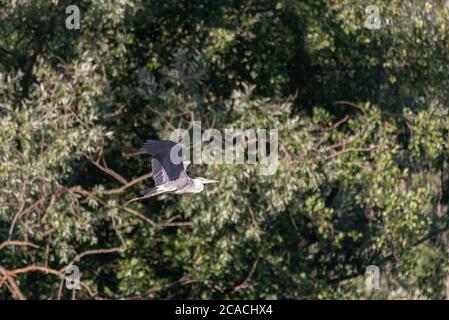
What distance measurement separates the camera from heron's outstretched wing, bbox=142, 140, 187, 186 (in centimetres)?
1445

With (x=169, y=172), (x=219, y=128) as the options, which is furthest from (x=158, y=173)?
(x=219, y=128)

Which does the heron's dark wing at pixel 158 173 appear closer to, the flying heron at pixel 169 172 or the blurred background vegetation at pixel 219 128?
the flying heron at pixel 169 172

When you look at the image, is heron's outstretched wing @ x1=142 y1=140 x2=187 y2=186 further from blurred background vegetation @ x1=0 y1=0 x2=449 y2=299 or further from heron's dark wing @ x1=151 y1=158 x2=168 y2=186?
blurred background vegetation @ x1=0 y1=0 x2=449 y2=299

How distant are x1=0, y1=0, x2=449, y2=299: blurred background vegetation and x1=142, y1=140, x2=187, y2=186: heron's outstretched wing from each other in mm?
3516

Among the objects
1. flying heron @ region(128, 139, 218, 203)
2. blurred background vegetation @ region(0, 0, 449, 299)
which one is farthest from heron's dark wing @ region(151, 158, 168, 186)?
blurred background vegetation @ region(0, 0, 449, 299)

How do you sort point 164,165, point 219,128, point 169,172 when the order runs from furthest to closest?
point 219,128, point 169,172, point 164,165

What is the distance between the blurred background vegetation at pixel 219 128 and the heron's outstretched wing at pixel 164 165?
3.52m

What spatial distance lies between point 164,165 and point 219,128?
4241 mm

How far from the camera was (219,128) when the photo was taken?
62.0ft

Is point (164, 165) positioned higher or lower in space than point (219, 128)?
lower

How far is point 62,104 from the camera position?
18797 millimetres

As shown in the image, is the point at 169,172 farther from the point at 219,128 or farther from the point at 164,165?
the point at 219,128

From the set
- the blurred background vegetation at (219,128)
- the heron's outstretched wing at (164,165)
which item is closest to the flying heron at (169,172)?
the heron's outstretched wing at (164,165)
